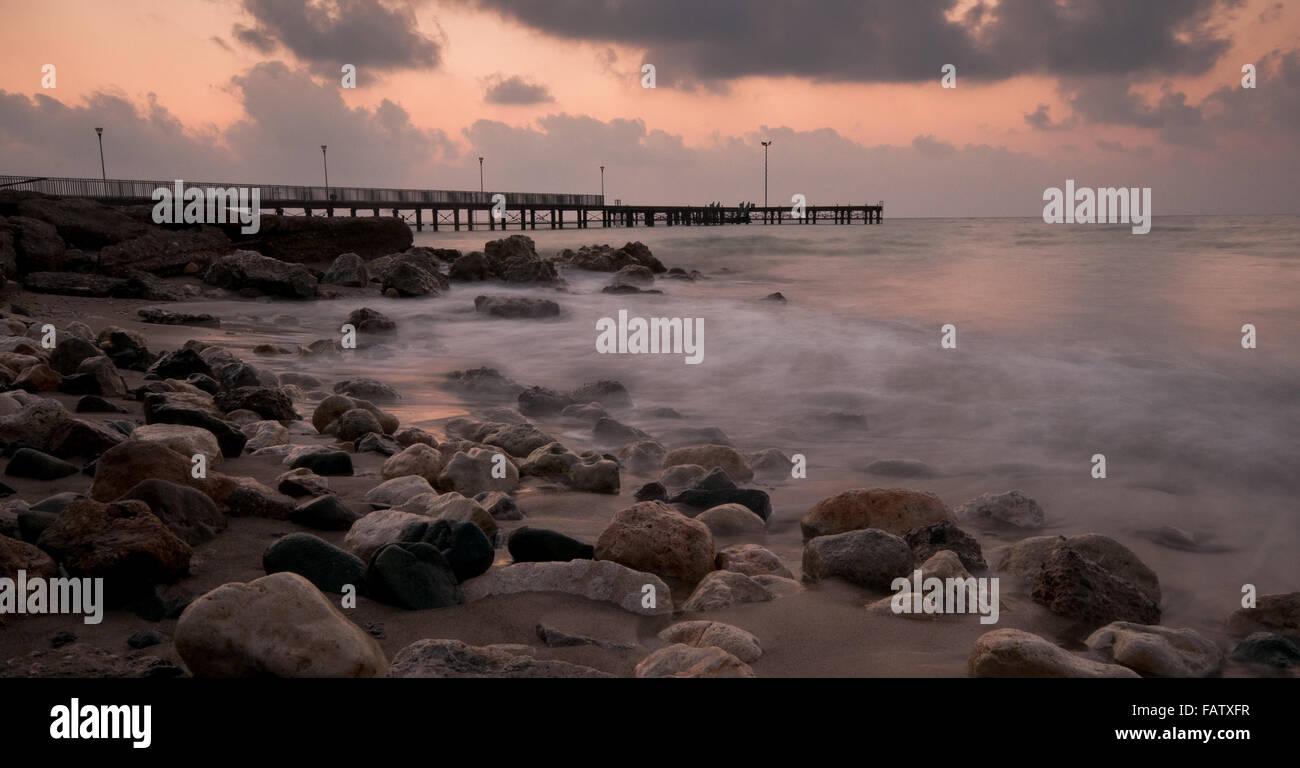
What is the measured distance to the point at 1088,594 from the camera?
2.94 metres

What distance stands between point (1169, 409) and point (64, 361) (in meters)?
8.20

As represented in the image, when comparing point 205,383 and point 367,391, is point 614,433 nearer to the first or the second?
point 367,391

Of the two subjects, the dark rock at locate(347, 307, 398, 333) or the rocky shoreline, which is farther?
A: the dark rock at locate(347, 307, 398, 333)

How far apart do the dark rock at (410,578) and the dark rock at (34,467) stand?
1.84 meters

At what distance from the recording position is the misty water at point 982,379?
4.86 m

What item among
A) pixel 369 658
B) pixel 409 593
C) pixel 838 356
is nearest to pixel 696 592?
pixel 409 593

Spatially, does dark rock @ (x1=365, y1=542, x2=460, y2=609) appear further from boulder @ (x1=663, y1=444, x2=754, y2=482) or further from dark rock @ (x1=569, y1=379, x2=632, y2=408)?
dark rock @ (x1=569, y1=379, x2=632, y2=408)

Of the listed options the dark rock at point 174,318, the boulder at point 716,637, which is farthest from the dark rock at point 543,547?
the dark rock at point 174,318

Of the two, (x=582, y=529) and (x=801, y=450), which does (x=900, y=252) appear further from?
(x=582, y=529)

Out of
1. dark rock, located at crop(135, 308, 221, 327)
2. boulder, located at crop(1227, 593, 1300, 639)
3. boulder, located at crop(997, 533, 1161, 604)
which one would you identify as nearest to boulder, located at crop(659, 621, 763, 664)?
boulder, located at crop(997, 533, 1161, 604)

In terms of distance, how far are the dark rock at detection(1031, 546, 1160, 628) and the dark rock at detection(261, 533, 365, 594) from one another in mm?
Result: 2368

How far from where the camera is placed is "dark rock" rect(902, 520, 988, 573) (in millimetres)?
3336

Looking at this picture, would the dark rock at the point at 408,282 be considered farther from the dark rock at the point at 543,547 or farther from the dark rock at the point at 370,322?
the dark rock at the point at 543,547

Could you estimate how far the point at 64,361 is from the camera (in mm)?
5945
